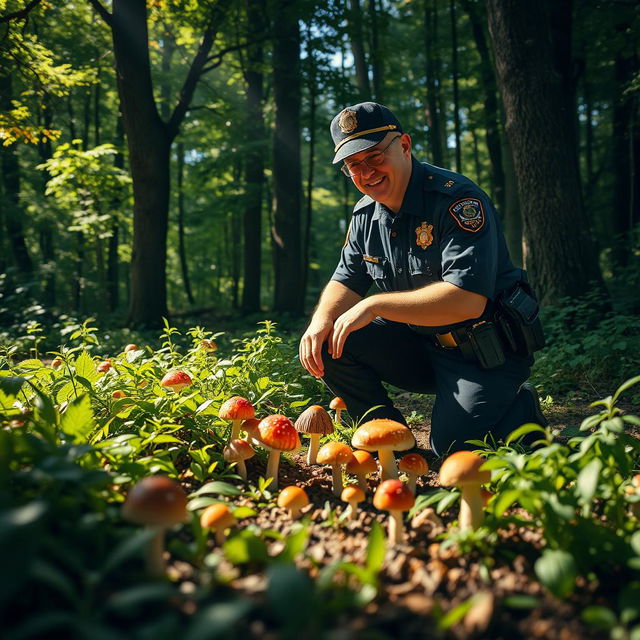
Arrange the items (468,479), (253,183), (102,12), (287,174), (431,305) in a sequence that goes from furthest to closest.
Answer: (253,183) < (287,174) < (102,12) < (431,305) < (468,479)

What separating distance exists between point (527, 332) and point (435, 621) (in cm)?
231

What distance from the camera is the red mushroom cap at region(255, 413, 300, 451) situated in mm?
2389

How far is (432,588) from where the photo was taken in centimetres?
159

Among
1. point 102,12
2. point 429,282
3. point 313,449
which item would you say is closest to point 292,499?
point 313,449

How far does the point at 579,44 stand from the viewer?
1109 centimetres

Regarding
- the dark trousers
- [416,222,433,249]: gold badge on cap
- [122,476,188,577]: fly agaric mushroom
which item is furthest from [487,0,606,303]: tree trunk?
[122,476,188,577]: fly agaric mushroom

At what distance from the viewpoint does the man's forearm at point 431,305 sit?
292 centimetres

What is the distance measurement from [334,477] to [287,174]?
10.1m

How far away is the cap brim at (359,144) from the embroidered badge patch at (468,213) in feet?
2.25

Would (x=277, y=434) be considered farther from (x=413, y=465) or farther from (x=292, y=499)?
(x=413, y=465)

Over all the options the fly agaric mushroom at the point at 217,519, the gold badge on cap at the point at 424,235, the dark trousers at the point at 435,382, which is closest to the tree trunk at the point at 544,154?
the dark trousers at the point at 435,382

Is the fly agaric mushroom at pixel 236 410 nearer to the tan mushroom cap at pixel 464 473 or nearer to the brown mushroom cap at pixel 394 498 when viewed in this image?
the brown mushroom cap at pixel 394 498

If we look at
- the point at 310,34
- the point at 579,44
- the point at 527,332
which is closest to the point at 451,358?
the point at 527,332

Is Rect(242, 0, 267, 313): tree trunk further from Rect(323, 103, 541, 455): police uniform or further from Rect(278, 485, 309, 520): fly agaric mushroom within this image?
Rect(278, 485, 309, 520): fly agaric mushroom
